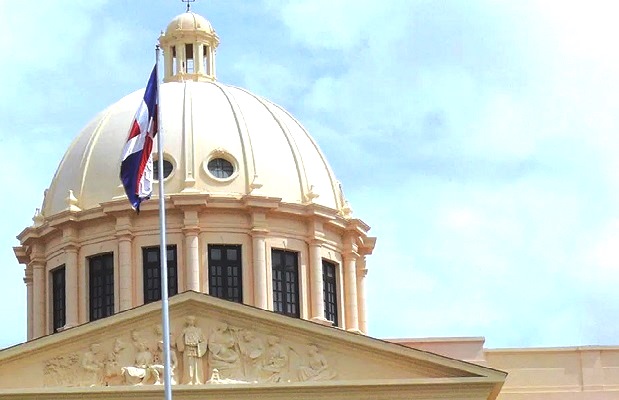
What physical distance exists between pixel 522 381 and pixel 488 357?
4.37 feet

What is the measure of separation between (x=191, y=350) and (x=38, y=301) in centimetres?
1466

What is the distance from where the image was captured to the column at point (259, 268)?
66.2 metres

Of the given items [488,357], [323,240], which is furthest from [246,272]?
[488,357]

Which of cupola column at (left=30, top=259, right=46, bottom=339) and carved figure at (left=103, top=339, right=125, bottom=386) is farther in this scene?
cupola column at (left=30, top=259, right=46, bottom=339)

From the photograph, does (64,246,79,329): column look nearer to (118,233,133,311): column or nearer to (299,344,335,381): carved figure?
(118,233,133,311): column

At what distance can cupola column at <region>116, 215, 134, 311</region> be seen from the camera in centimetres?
6625

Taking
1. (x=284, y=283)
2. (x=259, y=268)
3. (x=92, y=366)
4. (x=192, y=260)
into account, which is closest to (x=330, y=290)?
(x=284, y=283)

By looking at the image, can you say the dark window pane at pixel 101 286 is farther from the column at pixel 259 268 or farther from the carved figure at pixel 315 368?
the carved figure at pixel 315 368

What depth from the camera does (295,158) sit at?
231ft

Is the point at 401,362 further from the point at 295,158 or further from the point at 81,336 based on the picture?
the point at 295,158

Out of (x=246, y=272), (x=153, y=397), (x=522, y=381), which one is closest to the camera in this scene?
(x=153, y=397)

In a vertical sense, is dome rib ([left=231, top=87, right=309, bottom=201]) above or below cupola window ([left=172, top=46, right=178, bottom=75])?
below

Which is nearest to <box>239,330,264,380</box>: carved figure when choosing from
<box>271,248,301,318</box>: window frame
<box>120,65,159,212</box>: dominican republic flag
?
<box>271,248,301,318</box>: window frame

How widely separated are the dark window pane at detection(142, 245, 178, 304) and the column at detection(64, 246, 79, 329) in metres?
2.64
